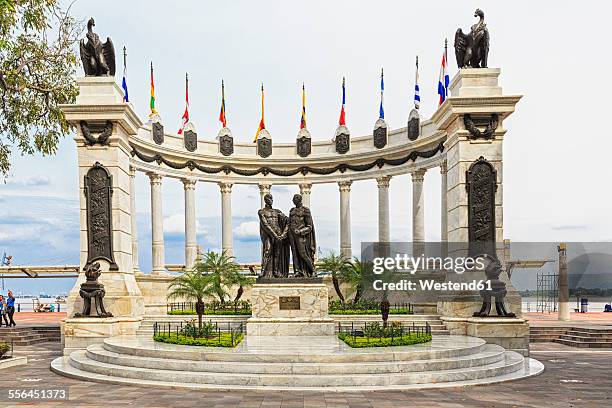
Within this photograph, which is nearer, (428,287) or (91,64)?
(91,64)

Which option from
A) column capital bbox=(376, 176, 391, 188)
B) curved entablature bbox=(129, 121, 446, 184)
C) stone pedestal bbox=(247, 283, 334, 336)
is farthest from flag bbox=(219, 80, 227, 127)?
stone pedestal bbox=(247, 283, 334, 336)

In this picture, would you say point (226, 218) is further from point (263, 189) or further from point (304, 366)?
point (304, 366)

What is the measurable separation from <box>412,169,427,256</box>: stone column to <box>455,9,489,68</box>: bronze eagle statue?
1508 cm

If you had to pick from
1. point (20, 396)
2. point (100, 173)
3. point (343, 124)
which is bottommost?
point (20, 396)

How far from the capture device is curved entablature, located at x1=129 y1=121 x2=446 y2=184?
136 feet

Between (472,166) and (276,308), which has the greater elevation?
(472,166)

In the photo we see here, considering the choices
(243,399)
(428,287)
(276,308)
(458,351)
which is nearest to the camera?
(243,399)

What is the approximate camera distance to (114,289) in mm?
25859

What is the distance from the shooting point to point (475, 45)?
27188mm

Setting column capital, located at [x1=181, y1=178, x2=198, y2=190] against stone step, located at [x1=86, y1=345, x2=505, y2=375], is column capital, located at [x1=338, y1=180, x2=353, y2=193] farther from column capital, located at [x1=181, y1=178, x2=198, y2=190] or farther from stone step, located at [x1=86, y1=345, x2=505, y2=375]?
stone step, located at [x1=86, y1=345, x2=505, y2=375]

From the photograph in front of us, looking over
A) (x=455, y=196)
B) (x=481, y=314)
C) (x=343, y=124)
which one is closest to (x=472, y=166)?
(x=455, y=196)

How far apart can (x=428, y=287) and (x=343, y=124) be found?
56.1 feet

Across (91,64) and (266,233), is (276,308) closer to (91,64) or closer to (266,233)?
(266,233)

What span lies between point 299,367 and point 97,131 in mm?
16134
